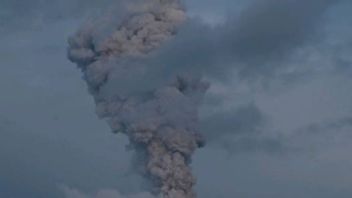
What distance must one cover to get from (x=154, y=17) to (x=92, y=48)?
20.8ft

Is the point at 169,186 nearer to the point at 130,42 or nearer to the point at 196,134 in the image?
the point at 196,134

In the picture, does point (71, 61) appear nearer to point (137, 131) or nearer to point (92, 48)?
point (92, 48)

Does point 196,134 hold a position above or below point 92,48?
below

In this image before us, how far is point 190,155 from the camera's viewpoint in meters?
90.9

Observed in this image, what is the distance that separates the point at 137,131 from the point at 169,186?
17.6 feet

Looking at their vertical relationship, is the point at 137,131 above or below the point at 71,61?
below

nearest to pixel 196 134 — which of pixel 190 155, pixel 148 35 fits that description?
pixel 190 155

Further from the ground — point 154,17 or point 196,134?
point 154,17

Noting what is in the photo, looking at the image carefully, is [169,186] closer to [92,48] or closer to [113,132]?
[113,132]

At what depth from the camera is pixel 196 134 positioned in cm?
9062

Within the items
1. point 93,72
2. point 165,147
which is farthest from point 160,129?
point 93,72

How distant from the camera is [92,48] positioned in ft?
301

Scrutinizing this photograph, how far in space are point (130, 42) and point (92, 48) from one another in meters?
4.04

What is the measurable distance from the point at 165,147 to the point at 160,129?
1573mm
